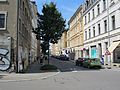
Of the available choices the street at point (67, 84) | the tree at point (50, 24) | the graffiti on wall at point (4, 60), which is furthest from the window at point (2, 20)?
the tree at point (50, 24)

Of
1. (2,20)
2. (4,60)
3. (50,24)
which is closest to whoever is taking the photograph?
(4,60)

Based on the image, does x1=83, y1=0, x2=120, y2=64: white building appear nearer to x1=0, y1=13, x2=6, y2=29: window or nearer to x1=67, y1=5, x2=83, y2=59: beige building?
x1=67, y1=5, x2=83, y2=59: beige building

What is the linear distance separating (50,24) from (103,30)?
14.0m

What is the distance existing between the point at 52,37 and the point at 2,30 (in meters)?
9.94

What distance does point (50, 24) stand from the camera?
3438cm

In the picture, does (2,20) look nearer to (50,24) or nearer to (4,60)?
(4,60)

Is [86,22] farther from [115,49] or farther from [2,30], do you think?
[2,30]

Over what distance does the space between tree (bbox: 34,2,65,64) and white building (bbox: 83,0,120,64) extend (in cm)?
743

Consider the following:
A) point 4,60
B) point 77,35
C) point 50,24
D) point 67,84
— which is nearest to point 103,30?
point 50,24

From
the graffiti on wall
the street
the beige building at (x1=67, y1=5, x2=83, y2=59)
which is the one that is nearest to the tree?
the graffiti on wall

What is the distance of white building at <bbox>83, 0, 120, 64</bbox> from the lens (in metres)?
38.8

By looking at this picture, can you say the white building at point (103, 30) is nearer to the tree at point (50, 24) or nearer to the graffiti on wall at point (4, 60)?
the tree at point (50, 24)

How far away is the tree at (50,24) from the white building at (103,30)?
7.43 m

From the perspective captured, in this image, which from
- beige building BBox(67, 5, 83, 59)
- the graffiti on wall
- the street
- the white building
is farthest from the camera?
beige building BBox(67, 5, 83, 59)
